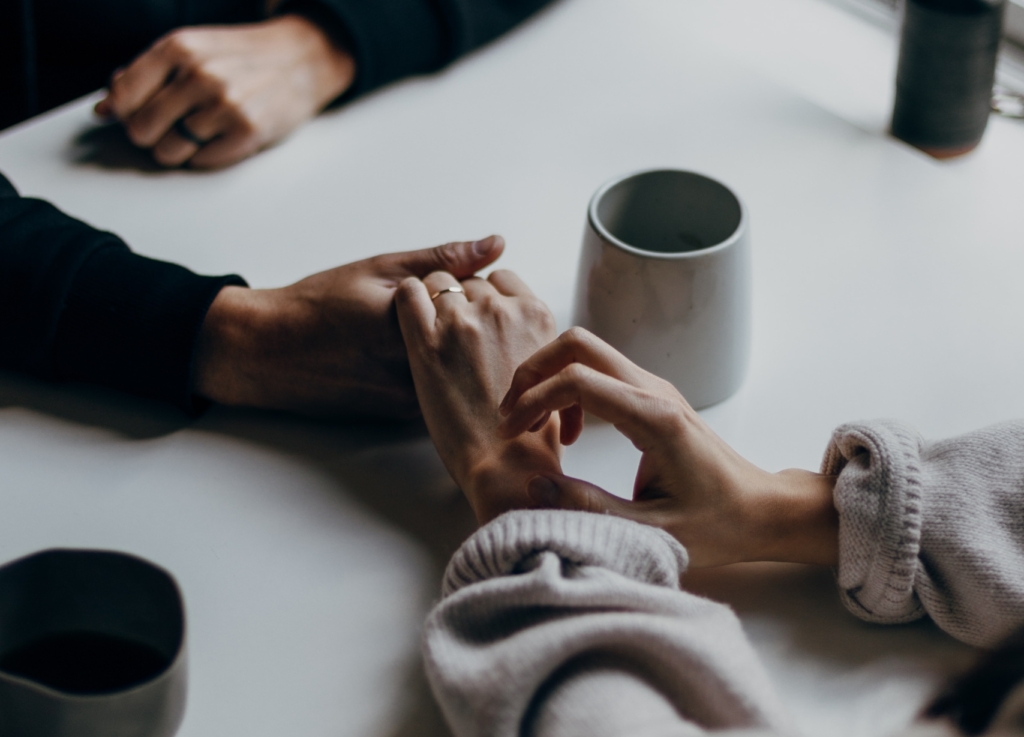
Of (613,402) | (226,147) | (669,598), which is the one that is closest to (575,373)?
(613,402)

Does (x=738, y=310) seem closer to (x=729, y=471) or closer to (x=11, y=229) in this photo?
(x=729, y=471)

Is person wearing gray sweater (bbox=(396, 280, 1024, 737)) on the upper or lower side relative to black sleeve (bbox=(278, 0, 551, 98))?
lower

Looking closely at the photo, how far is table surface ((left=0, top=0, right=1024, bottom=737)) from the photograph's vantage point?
51 cm

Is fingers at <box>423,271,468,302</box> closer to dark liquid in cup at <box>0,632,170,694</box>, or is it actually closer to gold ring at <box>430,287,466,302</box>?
gold ring at <box>430,287,466,302</box>

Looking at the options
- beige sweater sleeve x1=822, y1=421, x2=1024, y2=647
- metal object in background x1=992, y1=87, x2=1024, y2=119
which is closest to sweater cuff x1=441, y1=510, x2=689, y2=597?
beige sweater sleeve x1=822, y1=421, x2=1024, y2=647

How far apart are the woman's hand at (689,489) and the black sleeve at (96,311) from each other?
275mm

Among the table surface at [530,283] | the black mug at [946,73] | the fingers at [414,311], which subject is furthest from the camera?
the black mug at [946,73]

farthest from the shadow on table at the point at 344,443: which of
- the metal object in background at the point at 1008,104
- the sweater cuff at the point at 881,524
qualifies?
the metal object in background at the point at 1008,104

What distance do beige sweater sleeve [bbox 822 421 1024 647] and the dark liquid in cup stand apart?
14.3 inches

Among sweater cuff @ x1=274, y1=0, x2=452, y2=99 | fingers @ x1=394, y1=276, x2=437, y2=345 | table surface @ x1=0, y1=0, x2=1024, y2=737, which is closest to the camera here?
table surface @ x1=0, y1=0, x2=1024, y2=737

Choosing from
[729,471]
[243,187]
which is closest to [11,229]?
[243,187]

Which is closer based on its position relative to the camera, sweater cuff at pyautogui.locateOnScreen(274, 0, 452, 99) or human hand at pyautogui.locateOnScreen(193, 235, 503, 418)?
human hand at pyautogui.locateOnScreen(193, 235, 503, 418)

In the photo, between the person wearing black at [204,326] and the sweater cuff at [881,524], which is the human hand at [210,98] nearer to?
the person wearing black at [204,326]

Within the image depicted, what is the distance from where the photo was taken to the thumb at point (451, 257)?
697mm
